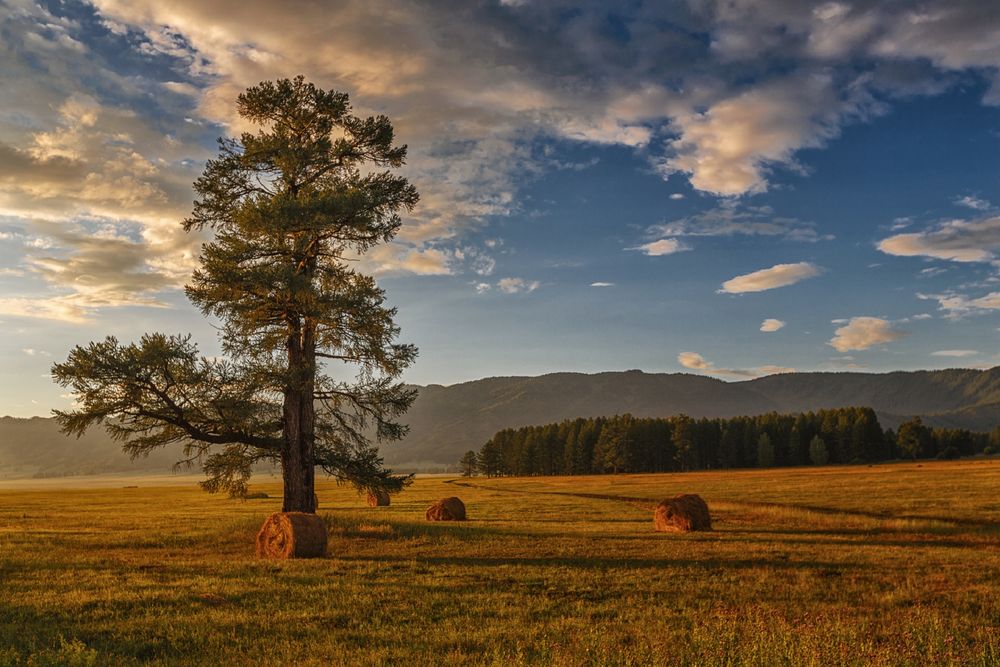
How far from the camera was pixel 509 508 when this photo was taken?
39594 mm

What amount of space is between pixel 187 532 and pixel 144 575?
384 inches

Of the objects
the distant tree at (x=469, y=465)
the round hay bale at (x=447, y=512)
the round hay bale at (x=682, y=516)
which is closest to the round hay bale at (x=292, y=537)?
the round hay bale at (x=682, y=516)

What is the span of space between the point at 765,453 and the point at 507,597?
389 feet

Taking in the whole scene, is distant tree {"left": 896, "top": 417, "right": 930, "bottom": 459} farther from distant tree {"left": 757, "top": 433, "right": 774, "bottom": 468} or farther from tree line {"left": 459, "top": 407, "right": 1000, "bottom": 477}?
distant tree {"left": 757, "top": 433, "right": 774, "bottom": 468}

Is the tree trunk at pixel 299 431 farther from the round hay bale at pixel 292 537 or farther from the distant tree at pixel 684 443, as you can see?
the distant tree at pixel 684 443

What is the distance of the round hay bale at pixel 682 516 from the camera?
2544 centimetres

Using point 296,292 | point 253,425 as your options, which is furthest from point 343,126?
point 253,425

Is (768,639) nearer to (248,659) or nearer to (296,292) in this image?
(248,659)

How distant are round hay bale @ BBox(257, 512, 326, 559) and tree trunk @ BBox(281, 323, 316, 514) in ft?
14.7

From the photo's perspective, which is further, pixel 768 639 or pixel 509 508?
pixel 509 508

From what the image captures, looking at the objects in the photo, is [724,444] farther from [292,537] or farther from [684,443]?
[292,537]

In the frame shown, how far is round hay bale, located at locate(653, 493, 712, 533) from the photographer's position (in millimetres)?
25438

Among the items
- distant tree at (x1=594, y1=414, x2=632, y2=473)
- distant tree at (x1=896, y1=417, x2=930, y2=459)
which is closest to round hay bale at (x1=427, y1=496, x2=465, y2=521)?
distant tree at (x1=594, y1=414, x2=632, y2=473)

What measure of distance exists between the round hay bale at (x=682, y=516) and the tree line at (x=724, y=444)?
92.9 meters
